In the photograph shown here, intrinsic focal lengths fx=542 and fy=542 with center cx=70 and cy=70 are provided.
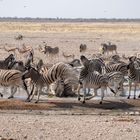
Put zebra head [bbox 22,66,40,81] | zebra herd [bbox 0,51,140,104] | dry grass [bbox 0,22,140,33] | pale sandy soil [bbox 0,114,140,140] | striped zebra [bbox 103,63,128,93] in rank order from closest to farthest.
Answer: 1. pale sandy soil [bbox 0,114,140,140]
2. zebra head [bbox 22,66,40,81]
3. zebra herd [bbox 0,51,140,104]
4. striped zebra [bbox 103,63,128,93]
5. dry grass [bbox 0,22,140,33]

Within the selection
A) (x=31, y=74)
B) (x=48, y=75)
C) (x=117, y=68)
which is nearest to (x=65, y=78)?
(x=48, y=75)

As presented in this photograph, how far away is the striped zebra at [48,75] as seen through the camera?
1636cm

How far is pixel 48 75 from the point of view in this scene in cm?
1681

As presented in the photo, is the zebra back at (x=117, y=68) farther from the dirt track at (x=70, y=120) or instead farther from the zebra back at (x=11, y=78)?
the zebra back at (x=11, y=78)

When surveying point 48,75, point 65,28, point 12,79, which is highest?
point 65,28

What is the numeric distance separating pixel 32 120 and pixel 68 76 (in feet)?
16.1

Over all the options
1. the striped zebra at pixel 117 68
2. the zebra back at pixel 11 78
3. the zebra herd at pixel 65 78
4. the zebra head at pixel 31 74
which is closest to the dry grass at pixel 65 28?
the striped zebra at pixel 117 68

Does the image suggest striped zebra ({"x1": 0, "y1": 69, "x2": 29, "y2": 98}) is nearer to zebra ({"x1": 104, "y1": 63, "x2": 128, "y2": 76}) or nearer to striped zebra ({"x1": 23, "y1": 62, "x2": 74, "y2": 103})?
striped zebra ({"x1": 23, "y1": 62, "x2": 74, "y2": 103})

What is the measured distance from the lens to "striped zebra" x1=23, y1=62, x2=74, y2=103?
1636cm

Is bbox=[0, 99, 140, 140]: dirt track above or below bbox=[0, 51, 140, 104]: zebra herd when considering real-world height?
below

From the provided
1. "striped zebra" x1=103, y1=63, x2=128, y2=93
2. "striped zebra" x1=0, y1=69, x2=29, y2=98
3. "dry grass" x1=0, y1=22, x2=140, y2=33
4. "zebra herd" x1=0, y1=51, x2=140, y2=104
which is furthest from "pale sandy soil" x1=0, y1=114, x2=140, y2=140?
"dry grass" x1=0, y1=22, x2=140, y2=33

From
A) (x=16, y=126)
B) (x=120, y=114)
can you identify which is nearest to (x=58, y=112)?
(x=120, y=114)

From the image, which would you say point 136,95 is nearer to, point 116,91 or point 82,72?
point 116,91

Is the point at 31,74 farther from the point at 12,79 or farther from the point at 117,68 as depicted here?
the point at 117,68
